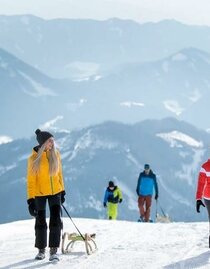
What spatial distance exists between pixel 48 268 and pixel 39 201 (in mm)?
939

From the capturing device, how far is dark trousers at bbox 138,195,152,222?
66.6 feet

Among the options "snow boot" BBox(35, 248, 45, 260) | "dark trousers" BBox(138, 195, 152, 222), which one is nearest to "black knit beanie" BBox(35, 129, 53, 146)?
"snow boot" BBox(35, 248, 45, 260)

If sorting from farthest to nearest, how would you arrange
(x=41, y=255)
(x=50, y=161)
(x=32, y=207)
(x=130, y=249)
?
(x=130, y=249), (x=41, y=255), (x=32, y=207), (x=50, y=161)

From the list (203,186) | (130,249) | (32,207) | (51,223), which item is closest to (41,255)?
(51,223)

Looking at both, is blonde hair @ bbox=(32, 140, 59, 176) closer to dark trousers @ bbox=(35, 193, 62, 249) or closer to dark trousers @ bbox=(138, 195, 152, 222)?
dark trousers @ bbox=(35, 193, 62, 249)

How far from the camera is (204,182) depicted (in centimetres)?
923

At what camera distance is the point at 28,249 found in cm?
1076

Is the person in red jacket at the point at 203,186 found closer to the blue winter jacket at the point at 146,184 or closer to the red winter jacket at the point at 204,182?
the red winter jacket at the point at 204,182

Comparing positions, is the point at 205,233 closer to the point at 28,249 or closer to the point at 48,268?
the point at 28,249

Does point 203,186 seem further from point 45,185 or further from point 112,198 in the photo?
point 112,198

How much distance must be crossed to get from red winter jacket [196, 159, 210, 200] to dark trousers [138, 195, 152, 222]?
10879mm

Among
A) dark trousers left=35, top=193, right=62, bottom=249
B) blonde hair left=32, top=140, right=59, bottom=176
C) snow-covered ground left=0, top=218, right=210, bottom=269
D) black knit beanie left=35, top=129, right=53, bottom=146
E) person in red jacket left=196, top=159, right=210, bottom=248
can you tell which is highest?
black knit beanie left=35, top=129, right=53, bottom=146

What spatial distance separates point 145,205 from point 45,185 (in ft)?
42.0

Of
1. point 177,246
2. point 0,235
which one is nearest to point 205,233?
point 177,246
